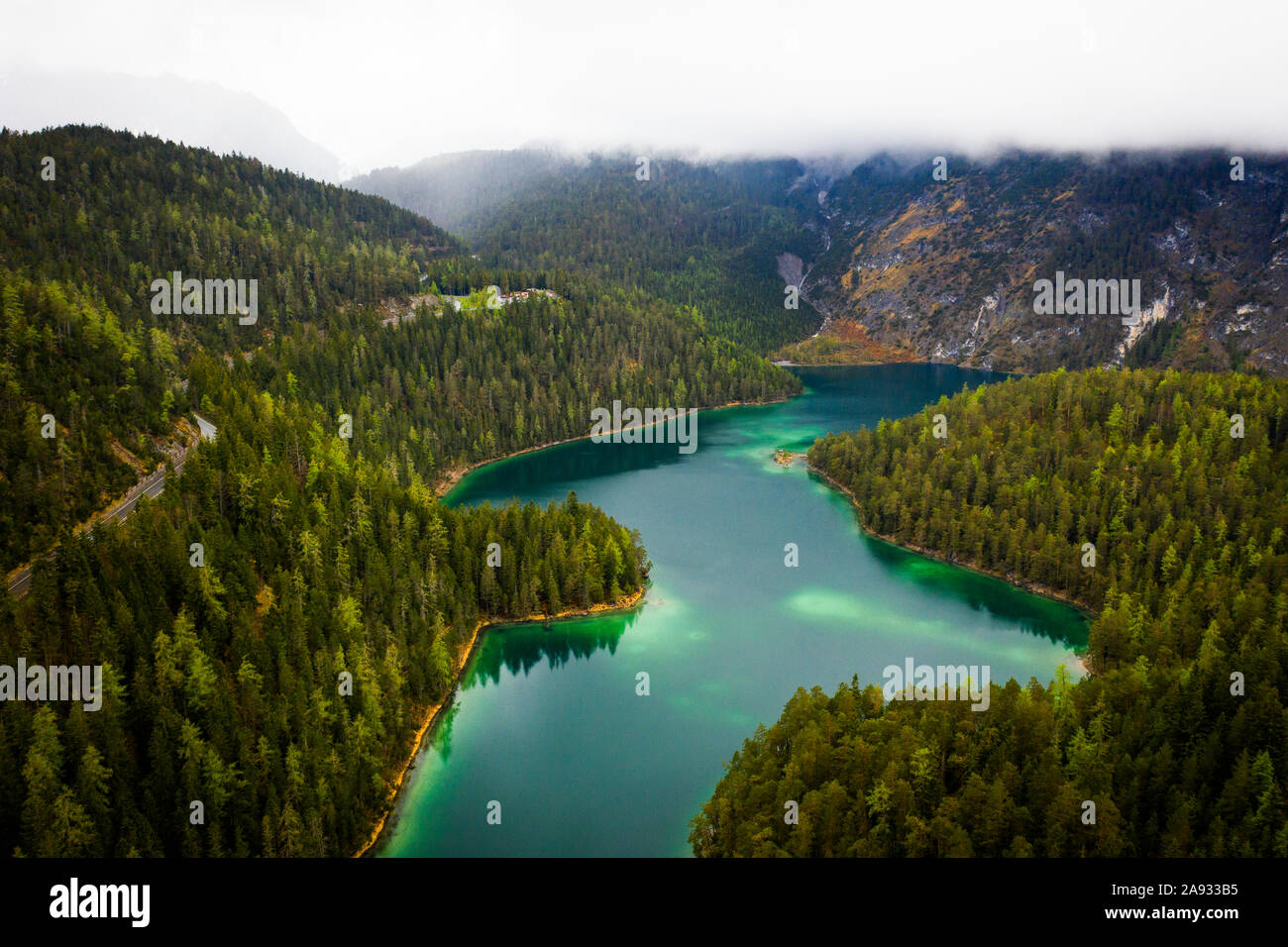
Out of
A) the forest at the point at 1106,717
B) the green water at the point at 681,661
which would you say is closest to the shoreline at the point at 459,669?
the green water at the point at 681,661

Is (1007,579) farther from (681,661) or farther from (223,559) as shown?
(223,559)

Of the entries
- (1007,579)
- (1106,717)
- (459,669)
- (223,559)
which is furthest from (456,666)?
(1007,579)

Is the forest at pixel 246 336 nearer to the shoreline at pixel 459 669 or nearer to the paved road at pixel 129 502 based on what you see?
the paved road at pixel 129 502

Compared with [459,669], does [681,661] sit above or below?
below

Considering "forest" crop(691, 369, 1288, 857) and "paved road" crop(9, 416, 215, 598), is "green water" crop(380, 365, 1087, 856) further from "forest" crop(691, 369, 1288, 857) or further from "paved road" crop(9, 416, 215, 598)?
"paved road" crop(9, 416, 215, 598)

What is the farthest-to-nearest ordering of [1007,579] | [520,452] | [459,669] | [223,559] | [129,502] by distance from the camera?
1. [520,452]
2. [1007,579]
3. [459,669]
4. [129,502]
5. [223,559]
